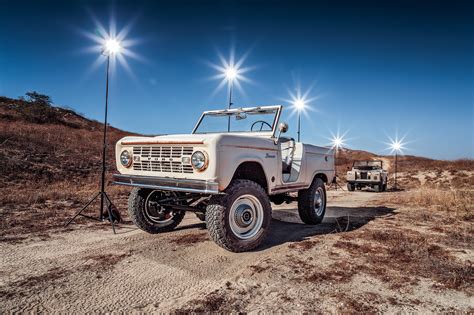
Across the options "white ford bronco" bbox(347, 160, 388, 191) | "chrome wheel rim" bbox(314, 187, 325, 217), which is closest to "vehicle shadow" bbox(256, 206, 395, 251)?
"chrome wheel rim" bbox(314, 187, 325, 217)

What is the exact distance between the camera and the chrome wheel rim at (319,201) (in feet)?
21.0

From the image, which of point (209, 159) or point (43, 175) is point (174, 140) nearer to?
point (209, 159)

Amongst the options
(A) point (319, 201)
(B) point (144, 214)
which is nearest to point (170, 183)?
(B) point (144, 214)

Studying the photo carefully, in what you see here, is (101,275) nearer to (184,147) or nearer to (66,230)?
(184,147)

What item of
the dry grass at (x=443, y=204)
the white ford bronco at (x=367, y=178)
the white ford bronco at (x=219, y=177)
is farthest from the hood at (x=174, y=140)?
the white ford bronco at (x=367, y=178)

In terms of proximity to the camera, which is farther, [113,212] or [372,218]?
[372,218]

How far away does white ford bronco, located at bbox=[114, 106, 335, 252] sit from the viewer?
3.86m

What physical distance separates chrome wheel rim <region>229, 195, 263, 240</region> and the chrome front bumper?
574 millimetres

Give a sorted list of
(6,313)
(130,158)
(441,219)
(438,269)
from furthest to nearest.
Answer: (441,219) < (130,158) < (438,269) < (6,313)

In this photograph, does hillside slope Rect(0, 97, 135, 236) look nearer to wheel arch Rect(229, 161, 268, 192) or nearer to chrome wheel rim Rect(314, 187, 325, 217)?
wheel arch Rect(229, 161, 268, 192)

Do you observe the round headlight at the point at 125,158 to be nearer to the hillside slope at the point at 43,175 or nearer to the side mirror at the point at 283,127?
the hillside slope at the point at 43,175

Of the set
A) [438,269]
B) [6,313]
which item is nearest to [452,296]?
[438,269]

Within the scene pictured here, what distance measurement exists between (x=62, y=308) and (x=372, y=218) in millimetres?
6196

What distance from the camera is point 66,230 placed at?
511cm
